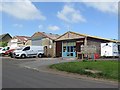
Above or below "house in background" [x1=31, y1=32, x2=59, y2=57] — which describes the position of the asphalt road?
below

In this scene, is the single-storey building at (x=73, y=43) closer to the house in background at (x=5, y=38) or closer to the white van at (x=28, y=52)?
the white van at (x=28, y=52)

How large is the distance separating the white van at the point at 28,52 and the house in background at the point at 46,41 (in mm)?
2470

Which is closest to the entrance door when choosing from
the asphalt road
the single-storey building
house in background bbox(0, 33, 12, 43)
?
the single-storey building

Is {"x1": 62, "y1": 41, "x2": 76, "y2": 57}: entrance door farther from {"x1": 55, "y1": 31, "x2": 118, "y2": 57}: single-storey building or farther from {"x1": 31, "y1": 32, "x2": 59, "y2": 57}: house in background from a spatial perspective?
{"x1": 31, "y1": 32, "x2": 59, "y2": 57}: house in background

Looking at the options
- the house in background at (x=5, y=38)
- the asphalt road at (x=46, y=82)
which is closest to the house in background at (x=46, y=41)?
the house in background at (x=5, y=38)

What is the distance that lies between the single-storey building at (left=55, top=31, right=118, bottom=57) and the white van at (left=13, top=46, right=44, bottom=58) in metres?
3.79

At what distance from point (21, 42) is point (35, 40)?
38.2 feet

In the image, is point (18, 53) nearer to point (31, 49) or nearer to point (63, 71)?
point (31, 49)

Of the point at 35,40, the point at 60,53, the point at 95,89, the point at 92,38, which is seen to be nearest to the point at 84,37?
the point at 92,38

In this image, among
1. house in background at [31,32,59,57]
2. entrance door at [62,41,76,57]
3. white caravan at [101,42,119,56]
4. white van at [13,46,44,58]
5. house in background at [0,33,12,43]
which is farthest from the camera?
house in background at [0,33,12,43]

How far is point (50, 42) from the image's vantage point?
175ft

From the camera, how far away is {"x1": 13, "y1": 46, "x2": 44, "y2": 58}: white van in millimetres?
45438

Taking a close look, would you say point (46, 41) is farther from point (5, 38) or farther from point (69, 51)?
point (5, 38)

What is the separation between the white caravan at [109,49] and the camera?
4378 centimetres
